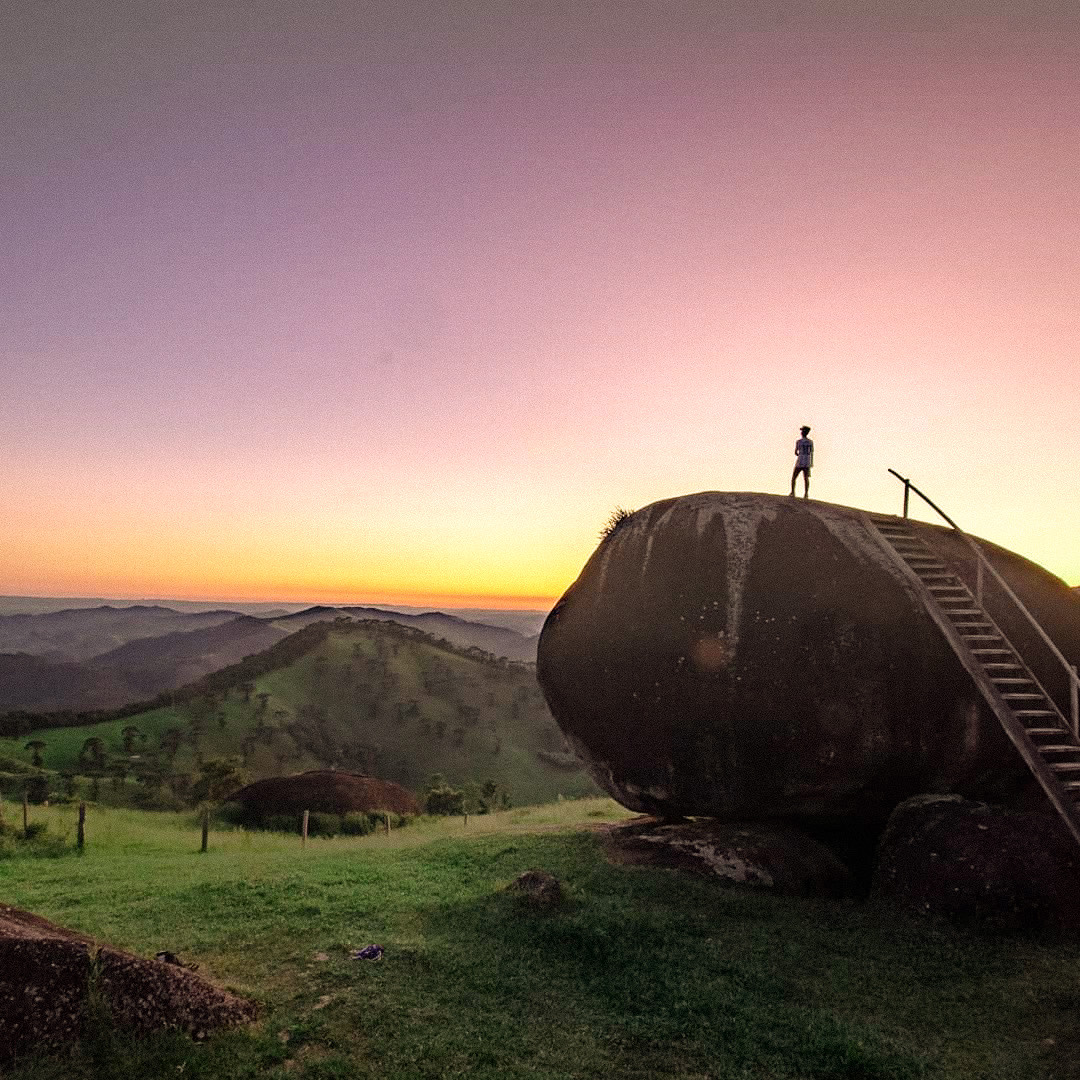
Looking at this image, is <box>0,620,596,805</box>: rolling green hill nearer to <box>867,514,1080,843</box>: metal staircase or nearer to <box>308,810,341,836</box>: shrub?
<box>308,810,341,836</box>: shrub

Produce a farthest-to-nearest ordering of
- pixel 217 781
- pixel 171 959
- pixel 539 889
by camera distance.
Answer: pixel 217 781, pixel 539 889, pixel 171 959

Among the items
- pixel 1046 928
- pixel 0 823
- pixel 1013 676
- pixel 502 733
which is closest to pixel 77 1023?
pixel 1046 928

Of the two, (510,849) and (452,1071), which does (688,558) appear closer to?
(510,849)

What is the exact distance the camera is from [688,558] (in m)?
15.2

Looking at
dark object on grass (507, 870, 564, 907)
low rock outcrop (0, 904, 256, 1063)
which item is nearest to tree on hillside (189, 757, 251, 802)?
dark object on grass (507, 870, 564, 907)

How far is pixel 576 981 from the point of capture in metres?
9.62

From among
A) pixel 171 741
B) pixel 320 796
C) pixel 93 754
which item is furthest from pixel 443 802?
pixel 171 741

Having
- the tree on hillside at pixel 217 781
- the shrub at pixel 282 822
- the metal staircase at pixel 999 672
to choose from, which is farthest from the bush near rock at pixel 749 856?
the tree on hillside at pixel 217 781

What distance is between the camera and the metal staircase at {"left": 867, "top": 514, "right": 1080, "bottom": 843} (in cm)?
1125

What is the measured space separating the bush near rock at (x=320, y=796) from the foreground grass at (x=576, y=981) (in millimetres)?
23756

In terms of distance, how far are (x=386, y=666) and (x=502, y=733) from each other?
69.2 ft

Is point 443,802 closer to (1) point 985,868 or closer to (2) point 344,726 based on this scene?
(1) point 985,868

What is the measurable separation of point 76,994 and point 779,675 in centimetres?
1100

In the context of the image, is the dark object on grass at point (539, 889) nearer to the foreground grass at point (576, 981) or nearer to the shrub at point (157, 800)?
the foreground grass at point (576, 981)
